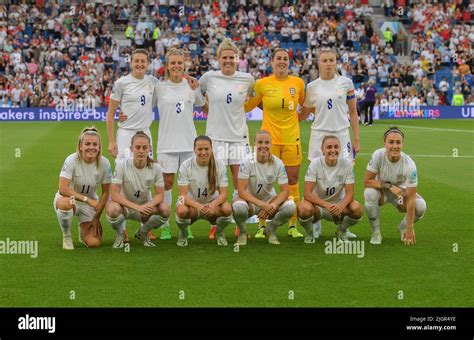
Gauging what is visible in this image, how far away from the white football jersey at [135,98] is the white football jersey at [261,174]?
1443mm

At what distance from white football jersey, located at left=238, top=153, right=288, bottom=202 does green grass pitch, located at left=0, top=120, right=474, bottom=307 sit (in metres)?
0.62

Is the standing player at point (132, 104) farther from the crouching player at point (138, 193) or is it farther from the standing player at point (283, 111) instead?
the standing player at point (283, 111)

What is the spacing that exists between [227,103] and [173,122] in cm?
69

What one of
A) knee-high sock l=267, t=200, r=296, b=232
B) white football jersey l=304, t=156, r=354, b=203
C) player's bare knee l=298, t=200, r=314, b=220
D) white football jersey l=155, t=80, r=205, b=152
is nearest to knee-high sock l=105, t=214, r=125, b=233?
white football jersey l=155, t=80, r=205, b=152

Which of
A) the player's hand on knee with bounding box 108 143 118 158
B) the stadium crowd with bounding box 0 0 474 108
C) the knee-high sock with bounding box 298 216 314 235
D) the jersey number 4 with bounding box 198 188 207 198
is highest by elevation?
the stadium crowd with bounding box 0 0 474 108

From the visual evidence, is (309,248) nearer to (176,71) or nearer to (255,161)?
(255,161)

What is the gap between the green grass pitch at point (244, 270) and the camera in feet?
23.7

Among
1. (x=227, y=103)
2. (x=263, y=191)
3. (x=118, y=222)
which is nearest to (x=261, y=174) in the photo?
(x=263, y=191)

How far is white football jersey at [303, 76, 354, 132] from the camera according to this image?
10.4m

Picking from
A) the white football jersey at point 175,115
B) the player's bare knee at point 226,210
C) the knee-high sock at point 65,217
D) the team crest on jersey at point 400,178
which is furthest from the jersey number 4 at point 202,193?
the team crest on jersey at point 400,178

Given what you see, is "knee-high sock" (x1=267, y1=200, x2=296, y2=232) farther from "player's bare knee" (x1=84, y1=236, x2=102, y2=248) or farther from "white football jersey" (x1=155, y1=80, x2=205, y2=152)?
"player's bare knee" (x1=84, y1=236, x2=102, y2=248)

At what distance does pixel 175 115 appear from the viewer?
10281 mm

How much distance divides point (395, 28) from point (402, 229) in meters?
38.7

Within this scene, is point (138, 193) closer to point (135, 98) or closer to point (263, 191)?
point (135, 98)
